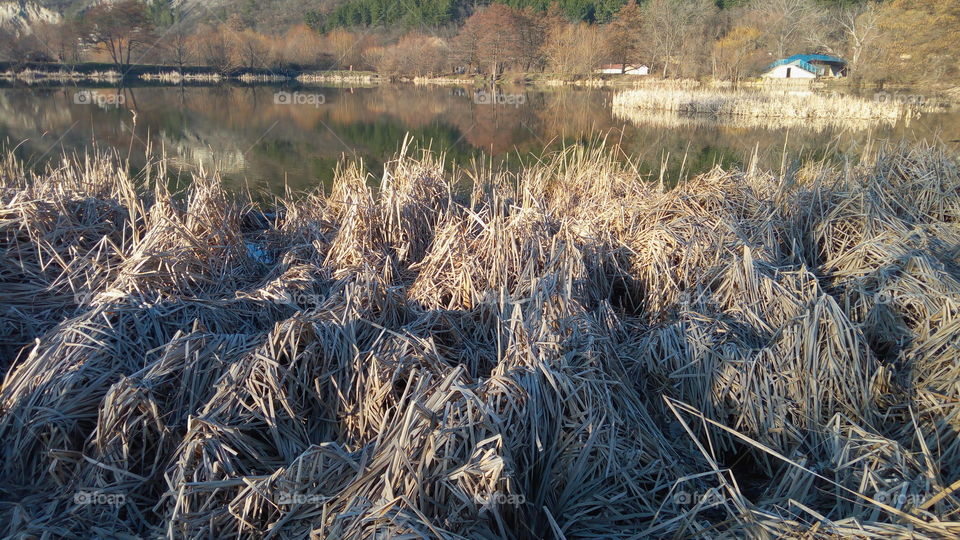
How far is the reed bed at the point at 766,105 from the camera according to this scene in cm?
1678

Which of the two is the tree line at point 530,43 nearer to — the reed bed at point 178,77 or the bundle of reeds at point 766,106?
the reed bed at point 178,77

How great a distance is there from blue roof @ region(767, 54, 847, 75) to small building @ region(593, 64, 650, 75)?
8.83 metres

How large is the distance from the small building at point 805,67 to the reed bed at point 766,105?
23.0 metres

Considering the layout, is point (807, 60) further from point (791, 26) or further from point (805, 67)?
point (791, 26)

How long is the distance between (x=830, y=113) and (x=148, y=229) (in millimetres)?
19094

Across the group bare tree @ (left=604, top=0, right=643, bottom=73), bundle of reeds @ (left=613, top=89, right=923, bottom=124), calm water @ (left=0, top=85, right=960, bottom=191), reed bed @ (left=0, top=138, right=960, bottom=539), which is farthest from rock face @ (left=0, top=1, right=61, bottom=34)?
reed bed @ (left=0, top=138, right=960, bottom=539)

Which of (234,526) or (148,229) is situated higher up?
(148,229)

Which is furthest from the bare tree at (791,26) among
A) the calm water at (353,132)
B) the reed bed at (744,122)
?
the reed bed at (744,122)

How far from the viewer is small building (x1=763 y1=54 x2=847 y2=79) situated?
38.8m

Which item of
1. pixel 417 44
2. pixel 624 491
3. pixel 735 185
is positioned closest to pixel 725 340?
pixel 624 491

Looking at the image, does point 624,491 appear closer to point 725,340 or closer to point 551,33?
point 725,340

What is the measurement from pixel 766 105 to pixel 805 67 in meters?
26.9

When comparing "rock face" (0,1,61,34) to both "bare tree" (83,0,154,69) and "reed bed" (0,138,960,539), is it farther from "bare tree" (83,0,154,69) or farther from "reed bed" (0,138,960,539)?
"reed bed" (0,138,960,539)

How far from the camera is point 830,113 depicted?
1722 cm
